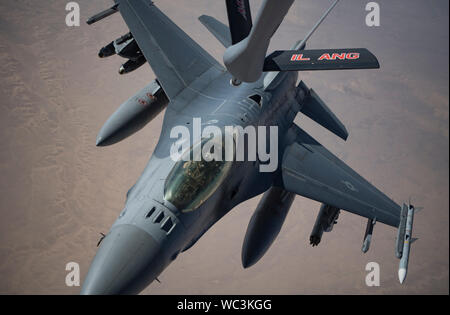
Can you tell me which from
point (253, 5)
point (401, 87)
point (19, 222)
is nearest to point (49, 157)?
point (19, 222)

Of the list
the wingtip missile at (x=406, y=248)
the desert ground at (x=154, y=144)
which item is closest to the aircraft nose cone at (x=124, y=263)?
the wingtip missile at (x=406, y=248)

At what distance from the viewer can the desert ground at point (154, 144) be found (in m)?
16.1

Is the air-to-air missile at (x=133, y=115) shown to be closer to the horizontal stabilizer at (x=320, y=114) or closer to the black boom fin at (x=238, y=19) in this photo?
the black boom fin at (x=238, y=19)

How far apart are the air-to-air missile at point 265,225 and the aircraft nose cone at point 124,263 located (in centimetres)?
412

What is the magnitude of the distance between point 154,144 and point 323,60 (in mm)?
13359

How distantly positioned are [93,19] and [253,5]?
17.2 m

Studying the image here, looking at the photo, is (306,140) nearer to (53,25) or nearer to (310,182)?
(310,182)

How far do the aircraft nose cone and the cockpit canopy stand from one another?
3.61 ft

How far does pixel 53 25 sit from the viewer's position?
25828mm

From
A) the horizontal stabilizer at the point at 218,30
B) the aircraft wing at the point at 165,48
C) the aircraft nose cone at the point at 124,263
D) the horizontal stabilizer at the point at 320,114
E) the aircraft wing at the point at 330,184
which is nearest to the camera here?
the aircraft nose cone at the point at 124,263

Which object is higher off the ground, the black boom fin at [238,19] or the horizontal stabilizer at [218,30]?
the horizontal stabilizer at [218,30]

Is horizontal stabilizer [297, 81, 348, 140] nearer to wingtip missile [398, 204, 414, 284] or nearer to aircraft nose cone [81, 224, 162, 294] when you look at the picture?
wingtip missile [398, 204, 414, 284]

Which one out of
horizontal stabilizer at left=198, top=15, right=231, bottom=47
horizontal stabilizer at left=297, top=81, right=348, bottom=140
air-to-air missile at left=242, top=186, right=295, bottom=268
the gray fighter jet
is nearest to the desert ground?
air-to-air missile at left=242, top=186, right=295, bottom=268

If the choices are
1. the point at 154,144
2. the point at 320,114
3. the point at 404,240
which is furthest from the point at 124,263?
the point at 154,144
